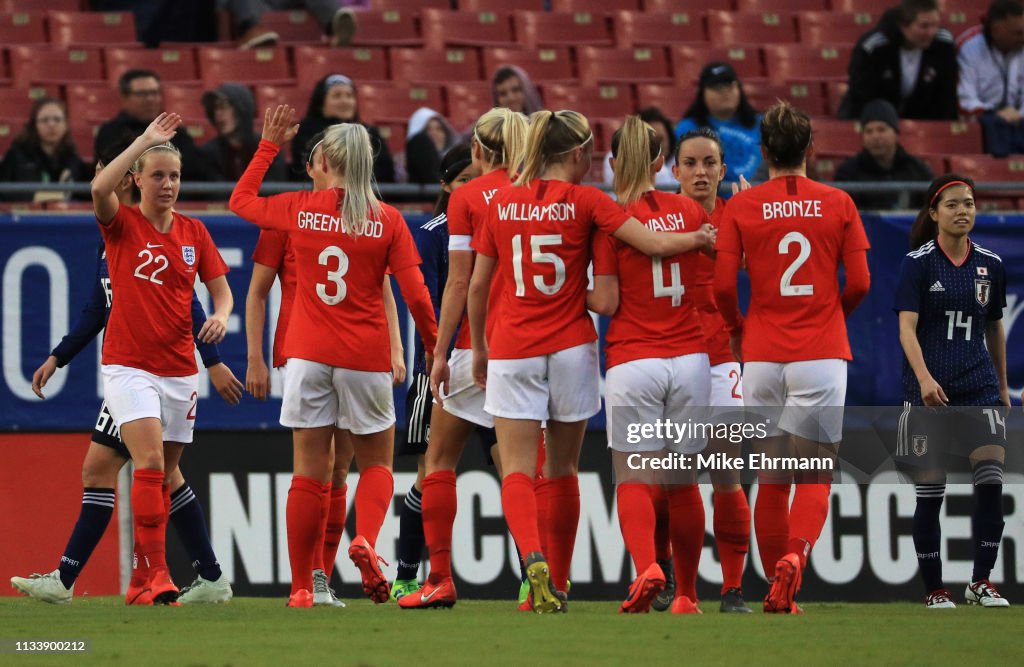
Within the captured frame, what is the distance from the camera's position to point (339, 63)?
43.3 feet


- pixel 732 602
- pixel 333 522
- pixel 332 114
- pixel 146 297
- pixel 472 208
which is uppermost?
pixel 332 114

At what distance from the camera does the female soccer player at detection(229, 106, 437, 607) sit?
22.1 ft

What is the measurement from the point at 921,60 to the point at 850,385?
3742 mm

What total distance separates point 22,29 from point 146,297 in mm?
6867

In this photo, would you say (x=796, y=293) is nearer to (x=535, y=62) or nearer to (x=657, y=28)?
(x=535, y=62)

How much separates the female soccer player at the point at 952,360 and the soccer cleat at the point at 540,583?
224 cm

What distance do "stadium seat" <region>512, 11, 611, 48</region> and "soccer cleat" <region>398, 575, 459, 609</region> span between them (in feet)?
25.3

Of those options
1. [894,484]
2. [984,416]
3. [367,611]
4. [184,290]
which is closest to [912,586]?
[894,484]

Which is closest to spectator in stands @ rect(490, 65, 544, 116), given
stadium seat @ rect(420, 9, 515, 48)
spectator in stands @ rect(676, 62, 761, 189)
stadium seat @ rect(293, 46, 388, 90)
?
spectator in stands @ rect(676, 62, 761, 189)

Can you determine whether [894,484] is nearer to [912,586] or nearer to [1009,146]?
[912,586]

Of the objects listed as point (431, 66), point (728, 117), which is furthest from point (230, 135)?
point (728, 117)

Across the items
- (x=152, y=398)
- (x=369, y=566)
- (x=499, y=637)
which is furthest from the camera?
(x=152, y=398)

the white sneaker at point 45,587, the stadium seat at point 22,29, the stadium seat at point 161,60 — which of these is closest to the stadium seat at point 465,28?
the stadium seat at point 161,60

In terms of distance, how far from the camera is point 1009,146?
1250 cm
